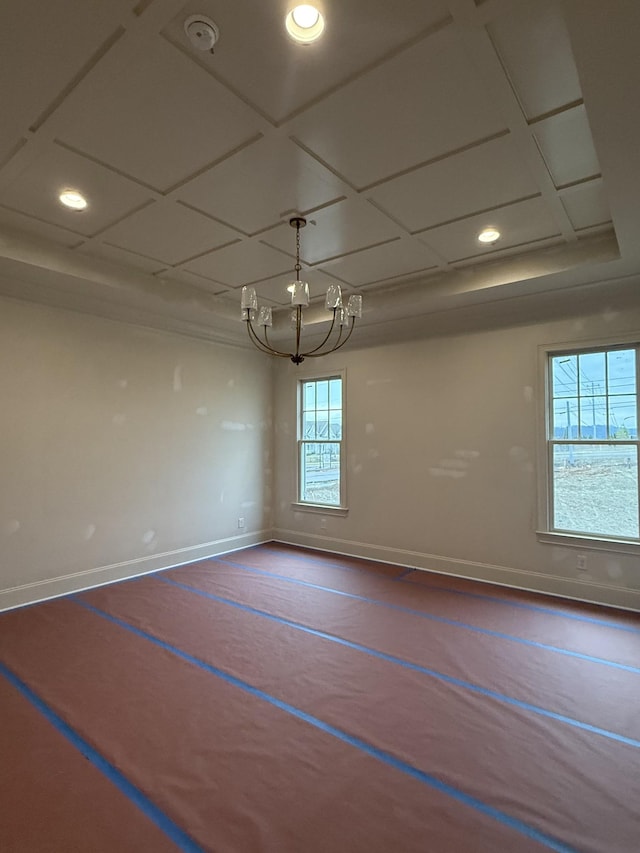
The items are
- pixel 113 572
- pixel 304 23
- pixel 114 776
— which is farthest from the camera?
pixel 113 572

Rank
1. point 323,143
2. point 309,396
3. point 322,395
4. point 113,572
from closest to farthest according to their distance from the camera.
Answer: point 323,143 < point 113,572 < point 322,395 < point 309,396

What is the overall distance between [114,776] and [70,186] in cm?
318

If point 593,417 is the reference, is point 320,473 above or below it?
below

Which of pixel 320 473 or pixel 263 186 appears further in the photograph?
pixel 320 473

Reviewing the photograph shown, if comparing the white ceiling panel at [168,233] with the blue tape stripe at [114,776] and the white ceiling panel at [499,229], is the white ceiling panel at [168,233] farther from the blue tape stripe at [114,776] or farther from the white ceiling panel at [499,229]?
the blue tape stripe at [114,776]

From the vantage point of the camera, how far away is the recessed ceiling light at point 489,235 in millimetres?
3453

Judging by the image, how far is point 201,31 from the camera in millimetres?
1717

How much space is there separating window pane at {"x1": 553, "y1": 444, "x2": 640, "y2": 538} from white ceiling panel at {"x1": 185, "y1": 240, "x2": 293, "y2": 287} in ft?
10.3

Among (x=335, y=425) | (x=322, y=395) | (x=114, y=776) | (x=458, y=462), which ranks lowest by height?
(x=114, y=776)

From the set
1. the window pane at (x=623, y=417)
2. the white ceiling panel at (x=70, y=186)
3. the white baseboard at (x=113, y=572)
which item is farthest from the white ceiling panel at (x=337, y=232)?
the white baseboard at (x=113, y=572)

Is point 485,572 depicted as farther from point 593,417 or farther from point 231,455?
point 231,455

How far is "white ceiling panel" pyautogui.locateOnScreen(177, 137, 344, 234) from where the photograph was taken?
98.6 inches

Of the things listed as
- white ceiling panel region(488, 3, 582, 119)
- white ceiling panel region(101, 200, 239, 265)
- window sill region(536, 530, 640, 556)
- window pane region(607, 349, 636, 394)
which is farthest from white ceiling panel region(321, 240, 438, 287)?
window sill region(536, 530, 640, 556)

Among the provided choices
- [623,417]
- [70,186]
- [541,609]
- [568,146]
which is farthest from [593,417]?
[70,186]
